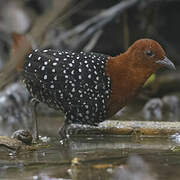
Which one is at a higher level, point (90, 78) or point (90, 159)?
point (90, 78)

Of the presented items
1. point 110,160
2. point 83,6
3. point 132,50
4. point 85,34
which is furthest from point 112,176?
point 83,6

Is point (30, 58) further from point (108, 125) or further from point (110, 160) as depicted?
point (110, 160)

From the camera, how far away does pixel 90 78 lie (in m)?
3.93

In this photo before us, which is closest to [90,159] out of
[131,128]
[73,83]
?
[73,83]

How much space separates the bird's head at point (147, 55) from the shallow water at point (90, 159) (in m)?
0.63

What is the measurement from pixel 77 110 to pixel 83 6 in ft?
11.7

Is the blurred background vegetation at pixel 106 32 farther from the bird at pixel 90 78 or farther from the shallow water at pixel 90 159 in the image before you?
the shallow water at pixel 90 159

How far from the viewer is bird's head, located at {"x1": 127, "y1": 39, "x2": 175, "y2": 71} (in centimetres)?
397

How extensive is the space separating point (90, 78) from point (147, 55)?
526 mm

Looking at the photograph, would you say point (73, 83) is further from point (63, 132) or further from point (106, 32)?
point (106, 32)

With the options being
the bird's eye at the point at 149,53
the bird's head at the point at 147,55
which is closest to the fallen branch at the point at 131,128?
the bird's head at the point at 147,55

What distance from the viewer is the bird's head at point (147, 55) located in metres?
3.97

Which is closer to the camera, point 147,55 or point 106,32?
point 147,55

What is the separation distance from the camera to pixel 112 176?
2.52 meters
